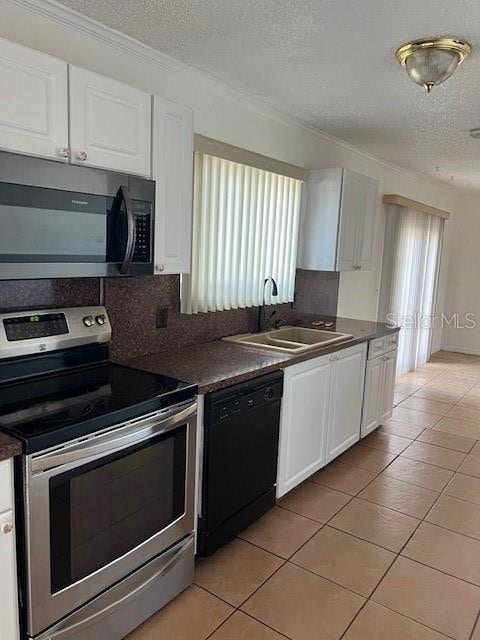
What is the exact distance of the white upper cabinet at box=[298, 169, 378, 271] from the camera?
3658 mm

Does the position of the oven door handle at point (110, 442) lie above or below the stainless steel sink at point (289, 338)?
below

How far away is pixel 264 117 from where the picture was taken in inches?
132

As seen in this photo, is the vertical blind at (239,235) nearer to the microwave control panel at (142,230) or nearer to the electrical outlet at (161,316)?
the electrical outlet at (161,316)

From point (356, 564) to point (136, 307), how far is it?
5.50ft

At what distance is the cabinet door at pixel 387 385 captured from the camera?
3854 millimetres

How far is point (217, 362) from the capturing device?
2.51m

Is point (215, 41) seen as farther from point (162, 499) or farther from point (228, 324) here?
point (162, 499)

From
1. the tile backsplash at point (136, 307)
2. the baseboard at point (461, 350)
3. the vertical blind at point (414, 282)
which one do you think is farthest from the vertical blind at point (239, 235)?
the baseboard at point (461, 350)

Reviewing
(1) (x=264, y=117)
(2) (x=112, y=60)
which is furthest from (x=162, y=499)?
(1) (x=264, y=117)

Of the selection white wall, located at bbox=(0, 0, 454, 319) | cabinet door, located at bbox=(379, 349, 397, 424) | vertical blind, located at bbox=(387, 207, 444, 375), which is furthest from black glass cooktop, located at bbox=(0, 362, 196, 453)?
vertical blind, located at bbox=(387, 207, 444, 375)

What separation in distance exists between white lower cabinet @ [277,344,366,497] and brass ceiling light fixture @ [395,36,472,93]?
156 cm

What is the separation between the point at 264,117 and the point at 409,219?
122 inches

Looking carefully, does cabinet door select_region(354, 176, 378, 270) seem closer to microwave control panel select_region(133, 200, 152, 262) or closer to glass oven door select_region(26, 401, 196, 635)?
microwave control panel select_region(133, 200, 152, 262)

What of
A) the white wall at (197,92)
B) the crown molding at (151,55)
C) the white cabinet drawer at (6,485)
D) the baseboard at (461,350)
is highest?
the crown molding at (151,55)
